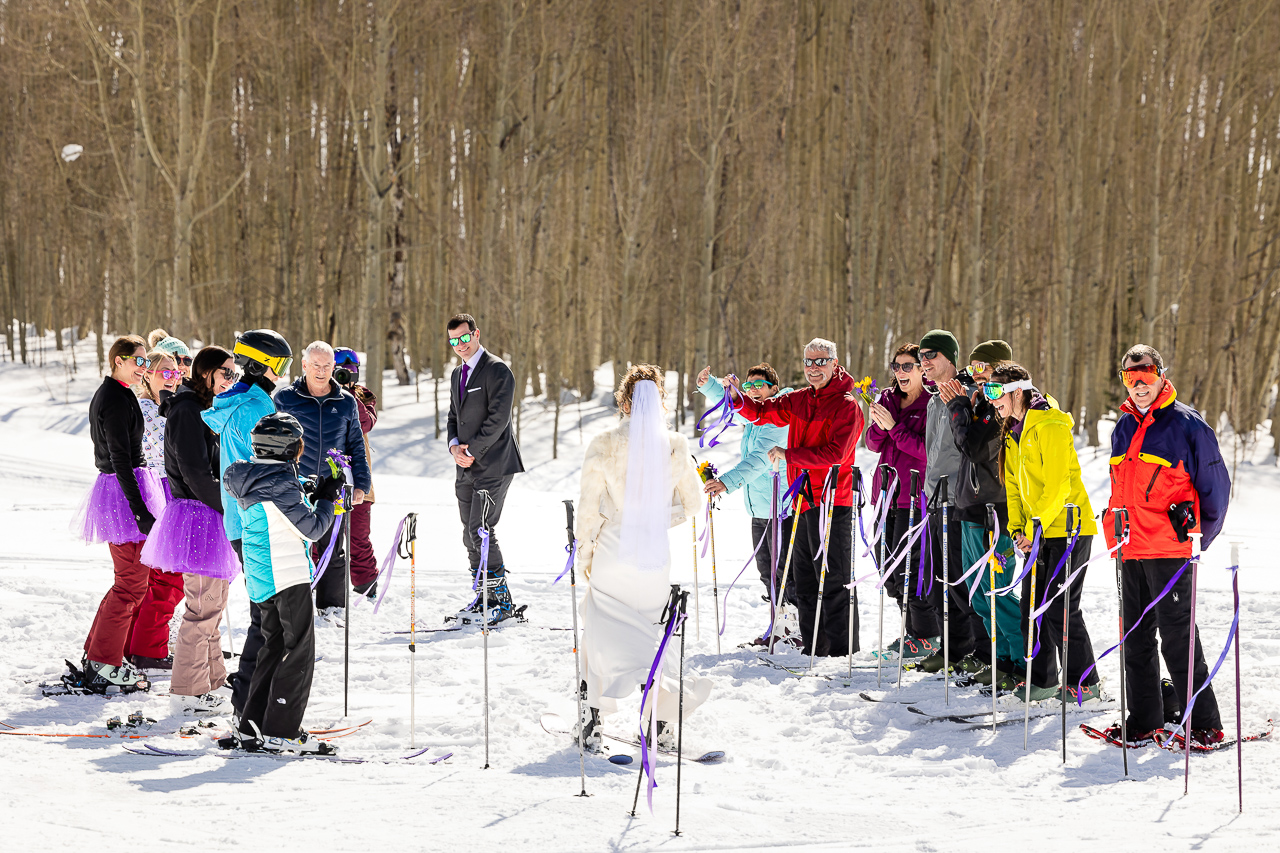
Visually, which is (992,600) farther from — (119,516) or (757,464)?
(119,516)

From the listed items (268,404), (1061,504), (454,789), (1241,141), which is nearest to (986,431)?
(1061,504)

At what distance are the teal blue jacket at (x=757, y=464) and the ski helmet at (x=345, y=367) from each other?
8.25 ft

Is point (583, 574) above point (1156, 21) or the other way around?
the other way around

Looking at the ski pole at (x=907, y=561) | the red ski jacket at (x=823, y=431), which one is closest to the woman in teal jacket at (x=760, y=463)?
the red ski jacket at (x=823, y=431)

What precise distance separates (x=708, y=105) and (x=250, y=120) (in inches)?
357

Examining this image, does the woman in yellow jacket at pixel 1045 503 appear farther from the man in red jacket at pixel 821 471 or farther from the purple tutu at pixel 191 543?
the purple tutu at pixel 191 543

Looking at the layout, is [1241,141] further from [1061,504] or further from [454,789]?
[454,789]

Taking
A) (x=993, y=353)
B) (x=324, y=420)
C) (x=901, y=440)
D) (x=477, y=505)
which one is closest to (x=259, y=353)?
(x=324, y=420)

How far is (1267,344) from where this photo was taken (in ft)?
63.0

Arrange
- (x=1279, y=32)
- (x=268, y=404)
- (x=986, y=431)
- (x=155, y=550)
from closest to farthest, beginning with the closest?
(x=268, y=404) → (x=155, y=550) → (x=986, y=431) → (x=1279, y=32)

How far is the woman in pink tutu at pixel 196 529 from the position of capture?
16.7ft

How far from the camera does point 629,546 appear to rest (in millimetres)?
4684

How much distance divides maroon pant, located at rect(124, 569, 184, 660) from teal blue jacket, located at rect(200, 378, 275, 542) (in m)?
1.40

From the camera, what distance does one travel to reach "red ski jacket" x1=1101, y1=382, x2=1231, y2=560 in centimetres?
467
